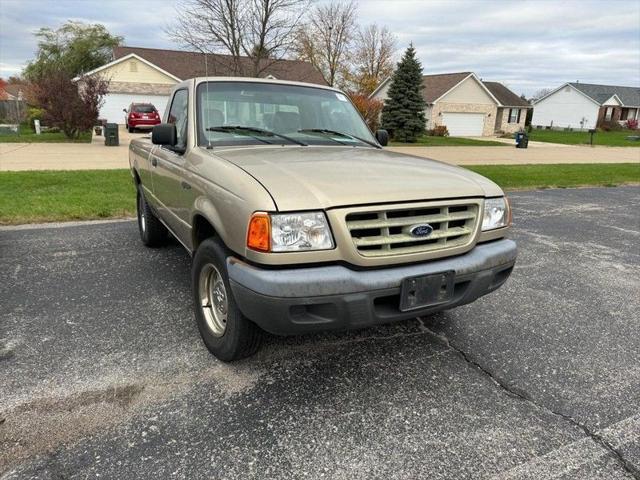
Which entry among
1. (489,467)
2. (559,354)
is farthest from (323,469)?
(559,354)

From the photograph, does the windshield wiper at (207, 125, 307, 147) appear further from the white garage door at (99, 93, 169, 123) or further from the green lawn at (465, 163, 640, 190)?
the white garage door at (99, 93, 169, 123)

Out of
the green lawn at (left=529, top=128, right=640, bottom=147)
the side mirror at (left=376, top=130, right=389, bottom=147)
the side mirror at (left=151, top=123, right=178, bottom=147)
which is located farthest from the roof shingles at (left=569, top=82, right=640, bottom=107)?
the side mirror at (left=151, top=123, right=178, bottom=147)

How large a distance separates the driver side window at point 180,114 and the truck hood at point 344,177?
65 cm

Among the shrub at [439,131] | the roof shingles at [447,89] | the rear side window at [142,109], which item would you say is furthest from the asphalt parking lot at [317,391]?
the roof shingles at [447,89]

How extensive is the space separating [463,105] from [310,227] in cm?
4271

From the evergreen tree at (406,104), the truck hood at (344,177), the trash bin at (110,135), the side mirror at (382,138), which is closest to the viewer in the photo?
the truck hood at (344,177)

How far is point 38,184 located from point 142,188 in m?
5.13

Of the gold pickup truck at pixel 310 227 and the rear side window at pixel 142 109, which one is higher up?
the rear side window at pixel 142 109

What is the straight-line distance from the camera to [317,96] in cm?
438

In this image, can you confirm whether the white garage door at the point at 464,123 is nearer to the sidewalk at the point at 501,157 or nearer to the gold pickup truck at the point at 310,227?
the sidewalk at the point at 501,157

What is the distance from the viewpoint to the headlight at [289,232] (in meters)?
2.48

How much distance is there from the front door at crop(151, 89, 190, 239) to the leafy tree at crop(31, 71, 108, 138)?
720 inches

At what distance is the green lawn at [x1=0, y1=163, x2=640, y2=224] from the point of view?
732 cm

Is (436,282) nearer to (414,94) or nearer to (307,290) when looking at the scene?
(307,290)
